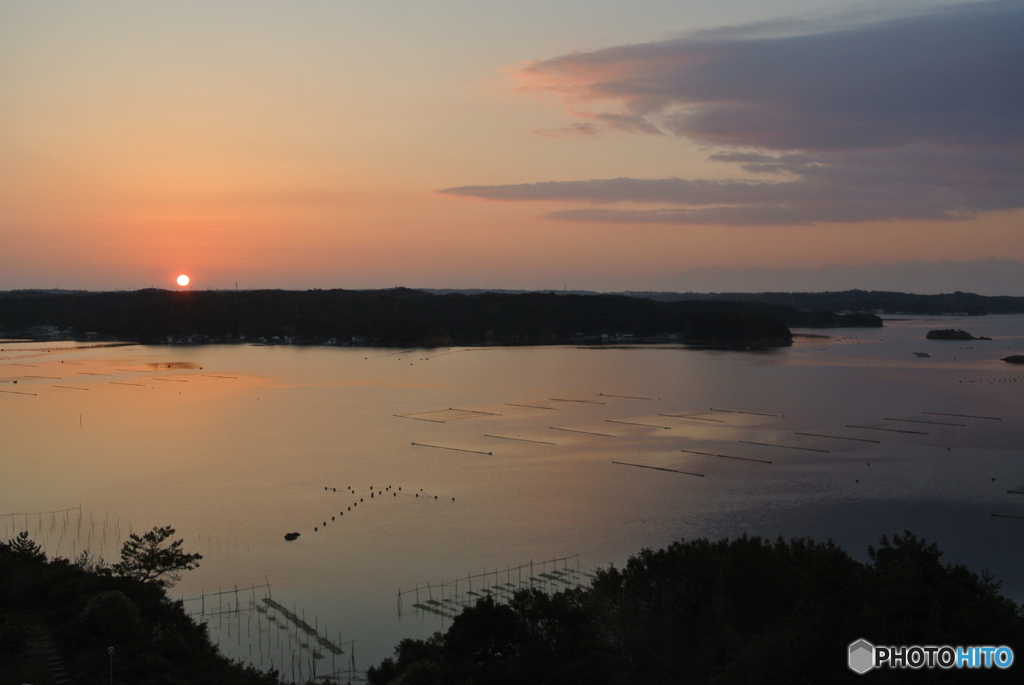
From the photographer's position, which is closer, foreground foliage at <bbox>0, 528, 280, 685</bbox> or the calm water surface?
foreground foliage at <bbox>0, 528, 280, 685</bbox>

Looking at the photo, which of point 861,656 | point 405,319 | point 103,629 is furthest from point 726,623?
point 405,319

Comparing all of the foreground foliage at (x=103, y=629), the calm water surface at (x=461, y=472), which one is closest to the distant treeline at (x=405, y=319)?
the calm water surface at (x=461, y=472)

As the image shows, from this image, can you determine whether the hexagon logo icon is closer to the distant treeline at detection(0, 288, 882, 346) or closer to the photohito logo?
the photohito logo

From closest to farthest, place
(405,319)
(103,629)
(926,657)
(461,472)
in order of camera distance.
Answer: (926,657)
(103,629)
(461,472)
(405,319)

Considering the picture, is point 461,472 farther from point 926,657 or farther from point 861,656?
point 926,657

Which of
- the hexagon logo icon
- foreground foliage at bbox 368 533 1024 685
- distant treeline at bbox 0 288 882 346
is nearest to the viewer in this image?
the hexagon logo icon

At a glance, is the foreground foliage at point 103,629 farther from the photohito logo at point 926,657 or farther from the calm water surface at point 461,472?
the photohito logo at point 926,657

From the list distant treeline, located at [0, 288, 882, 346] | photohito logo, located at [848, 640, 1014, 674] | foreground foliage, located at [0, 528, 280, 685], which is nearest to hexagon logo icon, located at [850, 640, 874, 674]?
photohito logo, located at [848, 640, 1014, 674]

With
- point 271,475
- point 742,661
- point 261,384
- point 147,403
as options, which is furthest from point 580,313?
point 742,661
